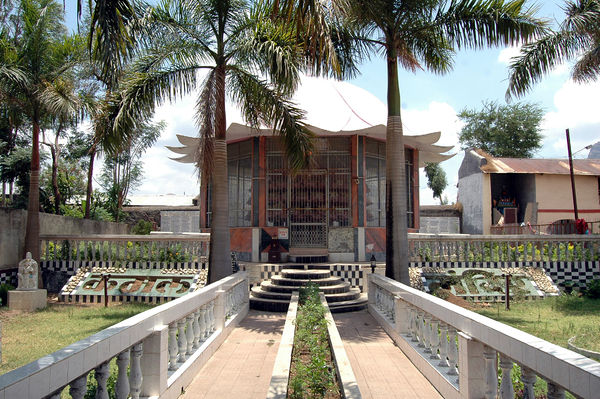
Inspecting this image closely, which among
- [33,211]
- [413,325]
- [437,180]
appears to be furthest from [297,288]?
[437,180]

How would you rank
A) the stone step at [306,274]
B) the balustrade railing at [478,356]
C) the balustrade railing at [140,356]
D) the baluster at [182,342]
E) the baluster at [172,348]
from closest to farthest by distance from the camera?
the balustrade railing at [140,356]
the balustrade railing at [478,356]
the baluster at [172,348]
the baluster at [182,342]
the stone step at [306,274]

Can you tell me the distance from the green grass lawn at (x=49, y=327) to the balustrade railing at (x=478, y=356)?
Answer: 5.59 meters

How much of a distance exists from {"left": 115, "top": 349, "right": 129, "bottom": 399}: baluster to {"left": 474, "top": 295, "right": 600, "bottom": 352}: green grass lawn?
649 centimetres

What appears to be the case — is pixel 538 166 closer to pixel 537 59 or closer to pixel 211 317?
pixel 537 59

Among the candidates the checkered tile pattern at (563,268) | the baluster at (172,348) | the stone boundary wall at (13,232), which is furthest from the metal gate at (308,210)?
the baluster at (172,348)

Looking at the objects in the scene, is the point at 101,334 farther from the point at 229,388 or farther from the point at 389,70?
the point at 389,70

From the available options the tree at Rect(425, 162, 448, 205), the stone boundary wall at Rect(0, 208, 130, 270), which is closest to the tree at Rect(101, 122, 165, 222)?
the stone boundary wall at Rect(0, 208, 130, 270)

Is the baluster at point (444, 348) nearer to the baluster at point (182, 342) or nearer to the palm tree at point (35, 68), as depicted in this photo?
the baluster at point (182, 342)

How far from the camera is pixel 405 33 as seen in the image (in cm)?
1061

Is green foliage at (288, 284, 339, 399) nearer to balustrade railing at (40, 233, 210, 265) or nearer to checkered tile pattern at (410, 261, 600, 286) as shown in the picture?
balustrade railing at (40, 233, 210, 265)

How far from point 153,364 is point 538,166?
2806 centimetres

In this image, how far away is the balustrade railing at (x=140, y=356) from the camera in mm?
2535

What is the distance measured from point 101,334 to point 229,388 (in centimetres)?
239

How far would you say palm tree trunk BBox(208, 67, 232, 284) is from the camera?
33.2ft
